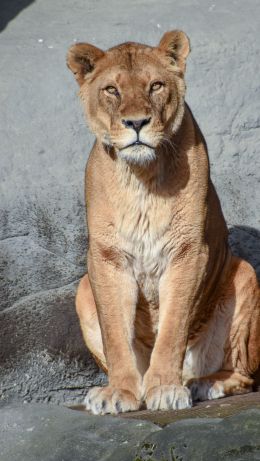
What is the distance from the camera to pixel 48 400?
7.73 meters

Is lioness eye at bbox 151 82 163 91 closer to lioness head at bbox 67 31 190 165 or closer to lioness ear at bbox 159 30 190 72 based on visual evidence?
lioness head at bbox 67 31 190 165

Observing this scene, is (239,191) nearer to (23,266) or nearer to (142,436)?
(23,266)

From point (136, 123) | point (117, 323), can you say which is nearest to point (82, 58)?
point (136, 123)

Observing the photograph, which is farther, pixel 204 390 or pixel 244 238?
pixel 244 238

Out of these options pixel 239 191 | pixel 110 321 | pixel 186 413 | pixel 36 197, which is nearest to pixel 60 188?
pixel 36 197

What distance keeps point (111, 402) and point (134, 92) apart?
1474mm

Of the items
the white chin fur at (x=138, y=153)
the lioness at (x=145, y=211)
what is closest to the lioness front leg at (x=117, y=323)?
the lioness at (x=145, y=211)

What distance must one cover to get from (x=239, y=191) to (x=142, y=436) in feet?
10.5

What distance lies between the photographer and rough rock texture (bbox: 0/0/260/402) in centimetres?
768

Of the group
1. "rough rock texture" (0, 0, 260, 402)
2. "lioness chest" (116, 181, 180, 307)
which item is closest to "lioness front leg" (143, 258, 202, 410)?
"lioness chest" (116, 181, 180, 307)

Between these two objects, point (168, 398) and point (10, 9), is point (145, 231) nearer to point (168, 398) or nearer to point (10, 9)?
point (168, 398)

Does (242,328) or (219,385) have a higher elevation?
(242,328)

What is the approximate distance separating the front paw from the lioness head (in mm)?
1108

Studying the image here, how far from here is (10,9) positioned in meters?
8.41
